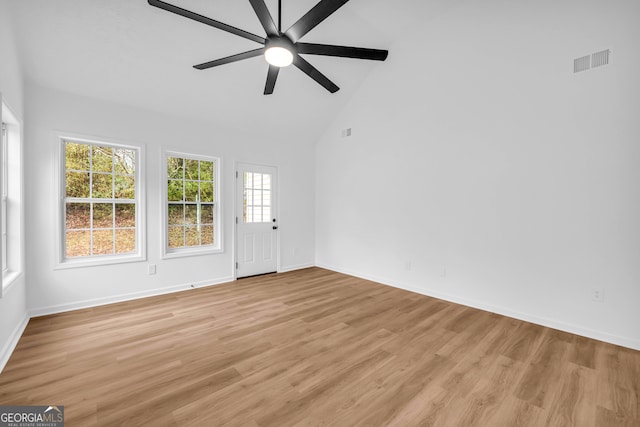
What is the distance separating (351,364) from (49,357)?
8.18ft

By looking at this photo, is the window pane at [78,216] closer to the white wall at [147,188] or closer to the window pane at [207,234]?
the white wall at [147,188]

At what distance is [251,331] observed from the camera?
9.20ft

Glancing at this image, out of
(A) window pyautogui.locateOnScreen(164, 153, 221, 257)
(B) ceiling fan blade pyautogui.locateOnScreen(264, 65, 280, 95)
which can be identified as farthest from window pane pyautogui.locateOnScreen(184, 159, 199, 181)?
(B) ceiling fan blade pyautogui.locateOnScreen(264, 65, 280, 95)

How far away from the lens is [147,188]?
151 inches

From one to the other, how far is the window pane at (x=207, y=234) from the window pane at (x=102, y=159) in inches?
58.1

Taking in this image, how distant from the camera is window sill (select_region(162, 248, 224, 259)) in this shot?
405 cm

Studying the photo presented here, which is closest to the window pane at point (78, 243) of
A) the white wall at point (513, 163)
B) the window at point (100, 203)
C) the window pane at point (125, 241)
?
the window at point (100, 203)

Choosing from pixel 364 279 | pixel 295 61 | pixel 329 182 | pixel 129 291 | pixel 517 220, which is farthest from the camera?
pixel 329 182

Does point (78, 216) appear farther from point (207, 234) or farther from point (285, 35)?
point (285, 35)

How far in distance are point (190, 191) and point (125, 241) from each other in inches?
43.5

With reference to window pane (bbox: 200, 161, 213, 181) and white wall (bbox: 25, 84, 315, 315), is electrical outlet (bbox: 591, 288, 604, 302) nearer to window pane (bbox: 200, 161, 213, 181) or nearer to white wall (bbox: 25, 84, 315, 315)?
white wall (bbox: 25, 84, 315, 315)

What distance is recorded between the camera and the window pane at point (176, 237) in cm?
419

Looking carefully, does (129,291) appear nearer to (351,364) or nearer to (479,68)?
(351,364)

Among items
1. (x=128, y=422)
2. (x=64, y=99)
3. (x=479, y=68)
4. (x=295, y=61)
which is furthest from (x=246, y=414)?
(x=479, y=68)
